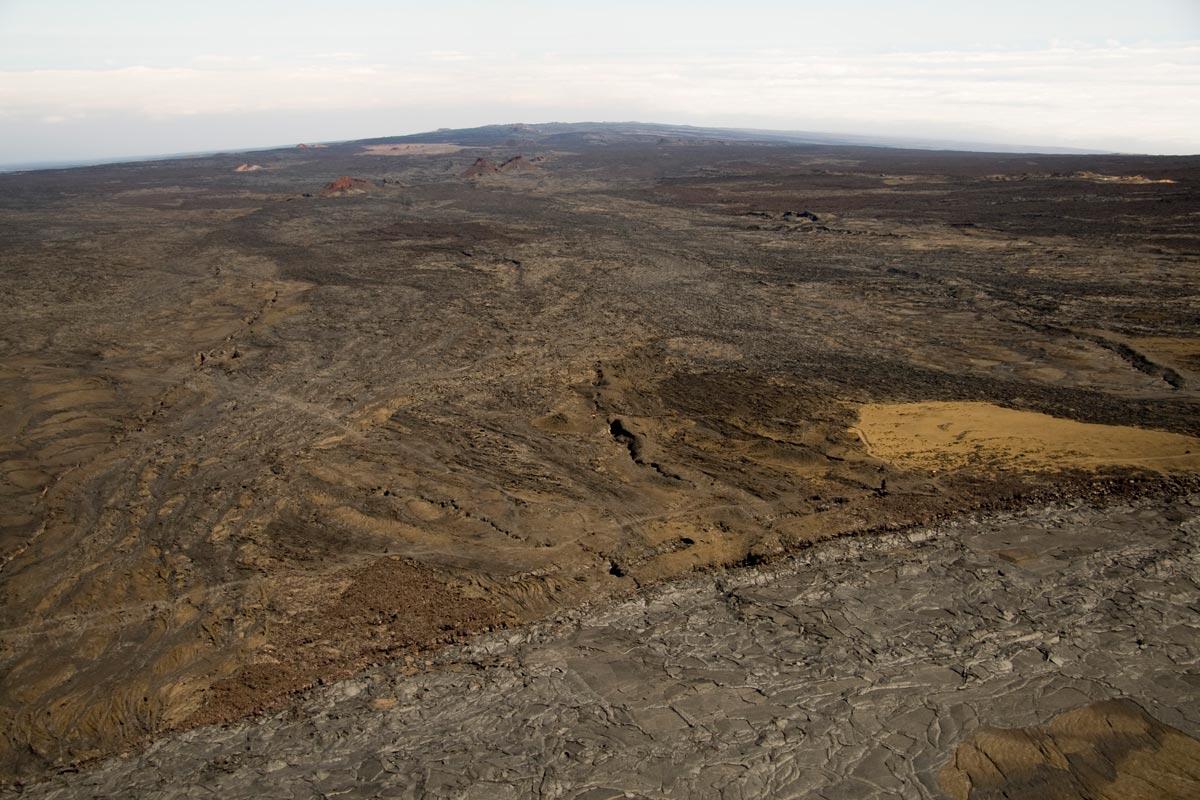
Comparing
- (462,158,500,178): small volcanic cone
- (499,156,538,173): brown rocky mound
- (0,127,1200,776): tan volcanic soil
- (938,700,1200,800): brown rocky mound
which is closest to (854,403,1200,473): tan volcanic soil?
(0,127,1200,776): tan volcanic soil

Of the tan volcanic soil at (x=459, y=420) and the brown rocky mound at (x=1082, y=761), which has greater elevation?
the tan volcanic soil at (x=459, y=420)

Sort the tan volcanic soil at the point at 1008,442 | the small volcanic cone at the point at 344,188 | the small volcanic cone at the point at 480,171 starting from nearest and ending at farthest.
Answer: the tan volcanic soil at the point at 1008,442 → the small volcanic cone at the point at 344,188 → the small volcanic cone at the point at 480,171

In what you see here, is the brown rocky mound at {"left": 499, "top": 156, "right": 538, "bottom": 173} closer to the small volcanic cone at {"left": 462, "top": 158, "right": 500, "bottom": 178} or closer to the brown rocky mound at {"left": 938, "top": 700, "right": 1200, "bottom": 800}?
the small volcanic cone at {"left": 462, "top": 158, "right": 500, "bottom": 178}

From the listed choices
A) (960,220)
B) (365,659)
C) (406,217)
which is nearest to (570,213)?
(406,217)

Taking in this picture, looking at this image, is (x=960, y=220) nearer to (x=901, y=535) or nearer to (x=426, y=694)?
(x=901, y=535)

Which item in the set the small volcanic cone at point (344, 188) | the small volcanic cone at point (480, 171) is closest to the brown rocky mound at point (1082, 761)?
the small volcanic cone at point (344, 188)

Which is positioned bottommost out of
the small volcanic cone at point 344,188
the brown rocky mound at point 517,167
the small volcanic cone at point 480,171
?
the small volcanic cone at point 344,188

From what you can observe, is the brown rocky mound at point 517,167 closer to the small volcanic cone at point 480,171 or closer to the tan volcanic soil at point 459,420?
the small volcanic cone at point 480,171
